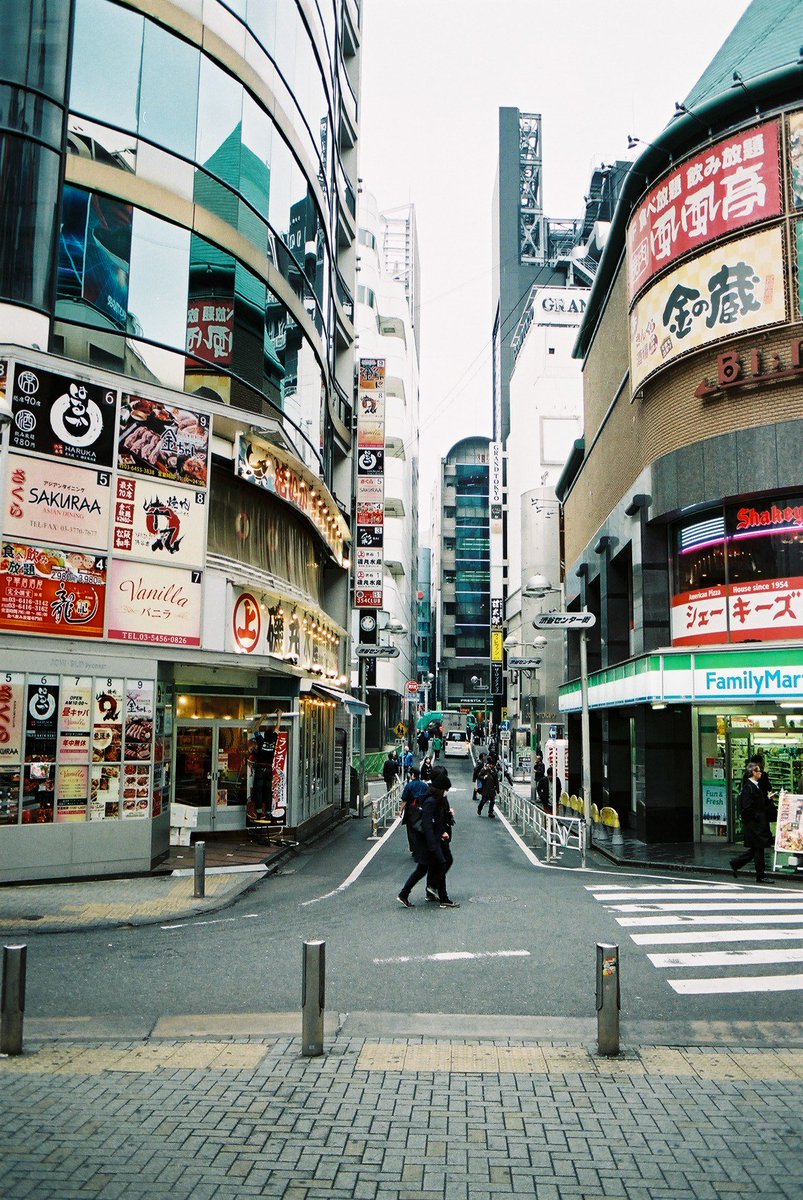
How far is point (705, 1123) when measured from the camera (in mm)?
5840

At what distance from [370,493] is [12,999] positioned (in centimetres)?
2928

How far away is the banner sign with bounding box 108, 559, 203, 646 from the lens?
1591cm

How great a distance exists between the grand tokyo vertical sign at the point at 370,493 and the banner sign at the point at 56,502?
20035 millimetres

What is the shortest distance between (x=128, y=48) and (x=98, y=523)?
29.2ft

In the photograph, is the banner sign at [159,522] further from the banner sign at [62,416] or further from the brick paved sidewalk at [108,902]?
the brick paved sidewalk at [108,902]

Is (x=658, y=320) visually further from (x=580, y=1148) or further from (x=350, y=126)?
(x=350, y=126)

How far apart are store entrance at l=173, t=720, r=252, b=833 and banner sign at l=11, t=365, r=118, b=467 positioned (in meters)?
6.86

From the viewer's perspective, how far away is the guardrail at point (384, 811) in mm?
24875

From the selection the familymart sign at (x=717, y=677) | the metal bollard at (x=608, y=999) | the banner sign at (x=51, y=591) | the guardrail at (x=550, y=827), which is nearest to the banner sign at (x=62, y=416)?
the banner sign at (x=51, y=591)

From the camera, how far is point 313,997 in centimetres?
708

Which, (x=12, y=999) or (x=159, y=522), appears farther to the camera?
(x=159, y=522)

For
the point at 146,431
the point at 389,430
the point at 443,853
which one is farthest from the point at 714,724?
the point at 389,430

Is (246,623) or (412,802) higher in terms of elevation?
(246,623)

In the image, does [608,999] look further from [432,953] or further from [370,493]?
[370,493]
